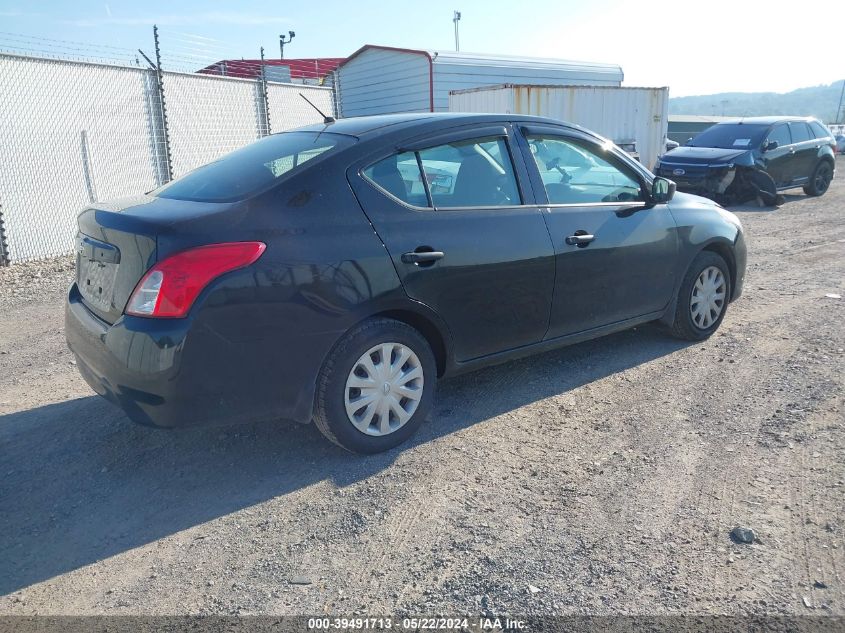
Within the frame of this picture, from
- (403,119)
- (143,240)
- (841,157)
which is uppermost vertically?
(403,119)

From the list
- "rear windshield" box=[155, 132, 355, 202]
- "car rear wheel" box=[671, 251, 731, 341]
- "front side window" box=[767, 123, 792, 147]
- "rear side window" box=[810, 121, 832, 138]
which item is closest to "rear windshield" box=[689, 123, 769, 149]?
"front side window" box=[767, 123, 792, 147]

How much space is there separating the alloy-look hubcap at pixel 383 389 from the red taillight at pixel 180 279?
33.6 inches

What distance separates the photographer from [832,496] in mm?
3242

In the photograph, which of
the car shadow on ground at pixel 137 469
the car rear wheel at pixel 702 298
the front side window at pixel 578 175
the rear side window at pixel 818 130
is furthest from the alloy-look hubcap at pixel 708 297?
the rear side window at pixel 818 130

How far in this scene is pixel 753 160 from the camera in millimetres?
13461

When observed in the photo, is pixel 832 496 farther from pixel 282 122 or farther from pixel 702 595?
pixel 282 122

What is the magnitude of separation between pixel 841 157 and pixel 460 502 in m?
33.1

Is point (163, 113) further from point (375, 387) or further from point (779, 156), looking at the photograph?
point (779, 156)

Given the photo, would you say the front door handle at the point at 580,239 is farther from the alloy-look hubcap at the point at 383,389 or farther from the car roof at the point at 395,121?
the alloy-look hubcap at the point at 383,389

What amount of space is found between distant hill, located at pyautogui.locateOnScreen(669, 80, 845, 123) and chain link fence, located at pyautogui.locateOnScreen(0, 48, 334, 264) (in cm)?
12668

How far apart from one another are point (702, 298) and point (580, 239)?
5.18 feet

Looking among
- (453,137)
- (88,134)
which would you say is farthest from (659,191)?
(88,134)

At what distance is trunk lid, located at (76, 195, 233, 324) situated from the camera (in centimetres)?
306

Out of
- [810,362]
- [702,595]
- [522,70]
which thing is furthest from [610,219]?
[522,70]
